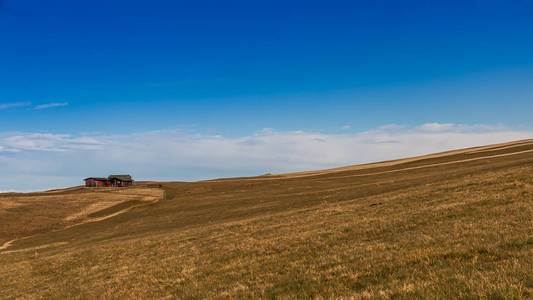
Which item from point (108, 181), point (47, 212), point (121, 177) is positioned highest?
point (121, 177)

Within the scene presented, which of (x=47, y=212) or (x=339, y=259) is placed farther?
(x=47, y=212)

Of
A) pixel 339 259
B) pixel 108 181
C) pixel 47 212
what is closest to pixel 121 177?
pixel 108 181

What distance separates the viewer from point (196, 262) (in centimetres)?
1759

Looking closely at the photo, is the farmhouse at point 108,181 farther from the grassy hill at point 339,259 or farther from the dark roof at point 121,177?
the grassy hill at point 339,259

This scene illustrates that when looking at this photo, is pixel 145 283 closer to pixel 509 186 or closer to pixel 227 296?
pixel 227 296

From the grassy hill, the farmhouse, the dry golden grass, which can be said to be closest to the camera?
the grassy hill

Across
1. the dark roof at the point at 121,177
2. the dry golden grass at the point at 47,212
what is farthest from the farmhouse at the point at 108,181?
the dry golden grass at the point at 47,212

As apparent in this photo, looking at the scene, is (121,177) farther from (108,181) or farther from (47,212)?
(47,212)

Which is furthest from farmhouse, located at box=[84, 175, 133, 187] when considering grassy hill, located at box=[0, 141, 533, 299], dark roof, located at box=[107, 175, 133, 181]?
grassy hill, located at box=[0, 141, 533, 299]

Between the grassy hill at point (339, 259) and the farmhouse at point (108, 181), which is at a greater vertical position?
the farmhouse at point (108, 181)

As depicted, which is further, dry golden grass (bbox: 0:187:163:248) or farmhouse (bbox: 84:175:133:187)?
farmhouse (bbox: 84:175:133:187)

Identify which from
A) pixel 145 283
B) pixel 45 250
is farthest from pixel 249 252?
pixel 45 250

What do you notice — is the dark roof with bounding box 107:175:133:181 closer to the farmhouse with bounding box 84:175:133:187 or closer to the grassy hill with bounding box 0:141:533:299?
the farmhouse with bounding box 84:175:133:187

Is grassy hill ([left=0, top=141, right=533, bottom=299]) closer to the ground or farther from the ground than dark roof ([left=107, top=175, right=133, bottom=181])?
closer to the ground
